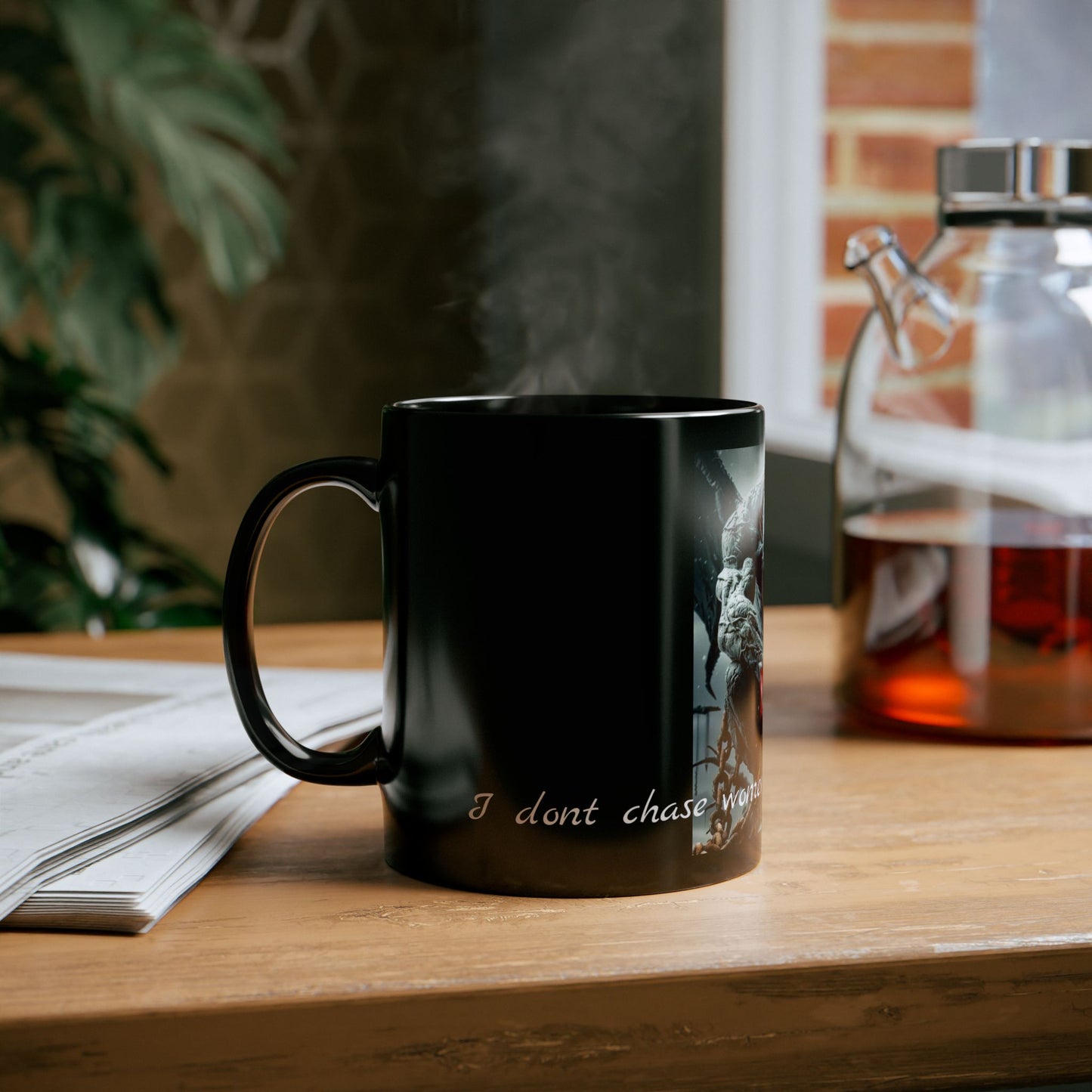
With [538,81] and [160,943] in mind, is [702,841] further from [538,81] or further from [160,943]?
[538,81]

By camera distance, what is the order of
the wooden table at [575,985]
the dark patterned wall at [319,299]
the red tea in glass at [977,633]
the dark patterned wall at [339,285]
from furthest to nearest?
the dark patterned wall at [319,299] < the dark patterned wall at [339,285] < the red tea in glass at [977,633] < the wooden table at [575,985]

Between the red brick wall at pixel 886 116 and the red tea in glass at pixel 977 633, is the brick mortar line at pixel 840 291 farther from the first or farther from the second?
the red tea in glass at pixel 977 633

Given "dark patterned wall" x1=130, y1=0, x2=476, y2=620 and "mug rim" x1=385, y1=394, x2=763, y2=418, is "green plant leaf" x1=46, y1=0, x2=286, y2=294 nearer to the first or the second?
"dark patterned wall" x1=130, y1=0, x2=476, y2=620

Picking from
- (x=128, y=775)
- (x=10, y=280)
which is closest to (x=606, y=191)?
(x=10, y=280)

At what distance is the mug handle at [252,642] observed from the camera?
443 millimetres

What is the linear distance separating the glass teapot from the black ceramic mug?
0.68ft

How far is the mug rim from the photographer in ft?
1.41

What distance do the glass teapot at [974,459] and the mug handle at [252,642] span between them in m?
0.28

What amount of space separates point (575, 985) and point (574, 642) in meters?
0.10

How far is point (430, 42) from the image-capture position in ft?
8.96

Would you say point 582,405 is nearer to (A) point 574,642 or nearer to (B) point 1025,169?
(A) point 574,642

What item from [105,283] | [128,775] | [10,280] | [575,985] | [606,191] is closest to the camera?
[575,985]

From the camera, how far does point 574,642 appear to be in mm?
405

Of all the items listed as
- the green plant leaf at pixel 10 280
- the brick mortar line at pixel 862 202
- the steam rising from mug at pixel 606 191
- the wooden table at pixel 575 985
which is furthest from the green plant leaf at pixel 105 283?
the wooden table at pixel 575 985
